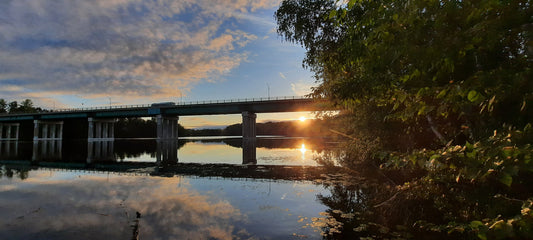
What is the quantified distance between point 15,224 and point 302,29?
1867 cm

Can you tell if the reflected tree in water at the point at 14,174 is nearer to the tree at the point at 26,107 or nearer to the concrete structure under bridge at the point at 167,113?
the concrete structure under bridge at the point at 167,113

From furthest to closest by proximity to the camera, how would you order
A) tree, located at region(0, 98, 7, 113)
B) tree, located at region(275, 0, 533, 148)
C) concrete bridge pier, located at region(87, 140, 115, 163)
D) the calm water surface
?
tree, located at region(0, 98, 7, 113) → concrete bridge pier, located at region(87, 140, 115, 163) → the calm water surface → tree, located at region(275, 0, 533, 148)

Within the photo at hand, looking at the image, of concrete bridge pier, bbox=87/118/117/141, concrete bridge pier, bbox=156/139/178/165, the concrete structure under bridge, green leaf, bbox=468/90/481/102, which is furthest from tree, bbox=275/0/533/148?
concrete bridge pier, bbox=87/118/117/141

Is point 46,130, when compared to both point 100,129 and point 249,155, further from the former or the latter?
point 249,155

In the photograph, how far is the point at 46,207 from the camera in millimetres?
10664

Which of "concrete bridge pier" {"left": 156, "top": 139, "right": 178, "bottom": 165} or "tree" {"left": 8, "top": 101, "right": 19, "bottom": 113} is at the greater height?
"tree" {"left": 8, "top": 101, "right": 19, "bottom": 113}

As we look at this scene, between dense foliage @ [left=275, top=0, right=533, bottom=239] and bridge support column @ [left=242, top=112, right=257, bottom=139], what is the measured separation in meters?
74.0

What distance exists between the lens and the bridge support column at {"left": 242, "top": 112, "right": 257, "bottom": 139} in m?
86.9

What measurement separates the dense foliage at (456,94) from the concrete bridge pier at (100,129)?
123 metres

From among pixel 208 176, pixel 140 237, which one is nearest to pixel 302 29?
pixel 208 176

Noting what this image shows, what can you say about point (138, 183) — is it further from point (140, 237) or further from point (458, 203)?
point (458, 203)

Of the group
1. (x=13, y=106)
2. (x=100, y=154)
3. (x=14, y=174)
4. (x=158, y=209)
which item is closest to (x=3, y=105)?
(x=13, y=106)

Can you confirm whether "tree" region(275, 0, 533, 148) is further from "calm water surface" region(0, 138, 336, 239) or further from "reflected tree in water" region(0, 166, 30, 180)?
"reflected tree in water" region(0, 166, 30, 180)


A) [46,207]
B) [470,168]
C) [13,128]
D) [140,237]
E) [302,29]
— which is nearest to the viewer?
[470,168]
